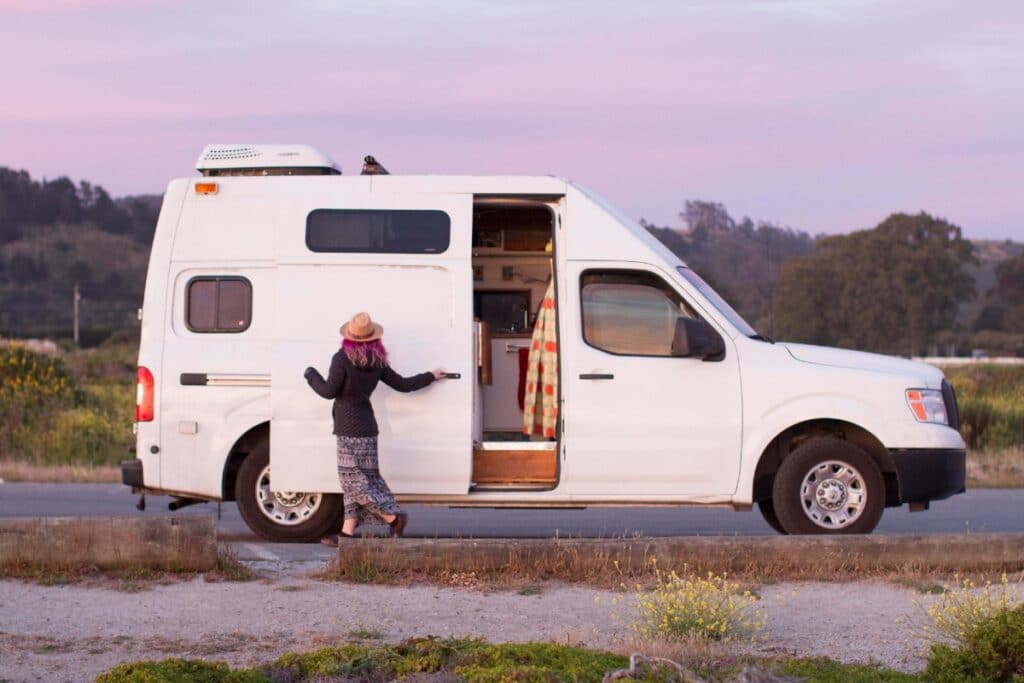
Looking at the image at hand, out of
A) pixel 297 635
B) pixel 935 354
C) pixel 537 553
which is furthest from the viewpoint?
pixel 935 354

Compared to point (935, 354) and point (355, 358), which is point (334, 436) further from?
point (935, 354)

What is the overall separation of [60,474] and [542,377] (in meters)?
8.90

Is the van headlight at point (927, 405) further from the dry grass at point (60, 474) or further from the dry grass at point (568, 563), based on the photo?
the dry grass at point (60, 474)

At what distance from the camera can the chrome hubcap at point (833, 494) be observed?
10.8 m

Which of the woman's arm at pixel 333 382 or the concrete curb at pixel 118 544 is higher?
the woman's arm at pixel 333 382

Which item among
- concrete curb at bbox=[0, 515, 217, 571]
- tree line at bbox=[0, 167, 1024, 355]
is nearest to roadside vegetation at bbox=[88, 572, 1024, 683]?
concrete curb at bbox=[0, 515, 217, 571]

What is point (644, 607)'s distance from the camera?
7.79 metres

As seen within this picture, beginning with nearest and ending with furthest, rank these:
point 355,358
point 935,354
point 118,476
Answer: point 355,358, point 118,476, point 935,354

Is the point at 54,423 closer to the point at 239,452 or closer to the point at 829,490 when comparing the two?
the point at 239,452

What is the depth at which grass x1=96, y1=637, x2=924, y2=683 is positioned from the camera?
565cm

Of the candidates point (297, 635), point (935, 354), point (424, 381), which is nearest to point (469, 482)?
point (424, 381)

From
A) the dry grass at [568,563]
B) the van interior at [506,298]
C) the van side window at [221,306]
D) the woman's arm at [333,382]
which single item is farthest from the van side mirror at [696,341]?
the van side window at [221,306]

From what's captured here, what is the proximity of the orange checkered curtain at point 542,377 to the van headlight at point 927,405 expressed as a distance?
2547 millimetres

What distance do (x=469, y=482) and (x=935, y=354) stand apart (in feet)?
171
